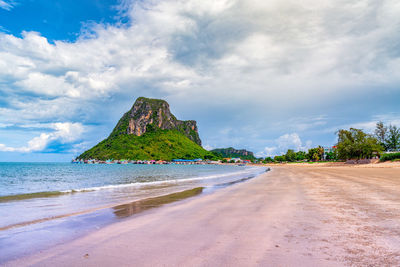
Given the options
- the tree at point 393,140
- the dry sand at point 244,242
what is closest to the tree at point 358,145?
the tree at point 393,140

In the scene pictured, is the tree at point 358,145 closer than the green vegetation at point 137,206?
→ No

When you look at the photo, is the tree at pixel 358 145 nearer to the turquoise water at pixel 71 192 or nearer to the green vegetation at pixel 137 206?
the turquoise water at pixel 71 192

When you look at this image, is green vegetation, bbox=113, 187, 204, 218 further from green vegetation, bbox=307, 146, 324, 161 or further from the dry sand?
green vegetation, bbox=307, 146, 324, 161

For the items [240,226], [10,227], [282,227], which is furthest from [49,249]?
[282,227]

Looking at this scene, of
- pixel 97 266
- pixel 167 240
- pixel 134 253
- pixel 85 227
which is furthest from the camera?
pixel 85 227

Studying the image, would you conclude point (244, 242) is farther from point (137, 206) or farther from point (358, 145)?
point (358, 145)

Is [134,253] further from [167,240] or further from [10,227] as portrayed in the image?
[10,227]

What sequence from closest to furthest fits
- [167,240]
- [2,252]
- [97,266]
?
1. [97,266]
2. [2,252]
3. [167,240]

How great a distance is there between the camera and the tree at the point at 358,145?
7975cm

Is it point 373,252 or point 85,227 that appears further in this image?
point 85,227

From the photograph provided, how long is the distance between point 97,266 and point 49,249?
72.8 inches

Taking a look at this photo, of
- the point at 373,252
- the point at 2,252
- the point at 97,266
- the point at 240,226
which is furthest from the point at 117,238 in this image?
the point at 373,252

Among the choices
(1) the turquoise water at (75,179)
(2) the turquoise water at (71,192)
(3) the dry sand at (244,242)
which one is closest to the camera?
(3) the dry sand at (244,242)

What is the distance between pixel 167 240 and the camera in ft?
17.9
